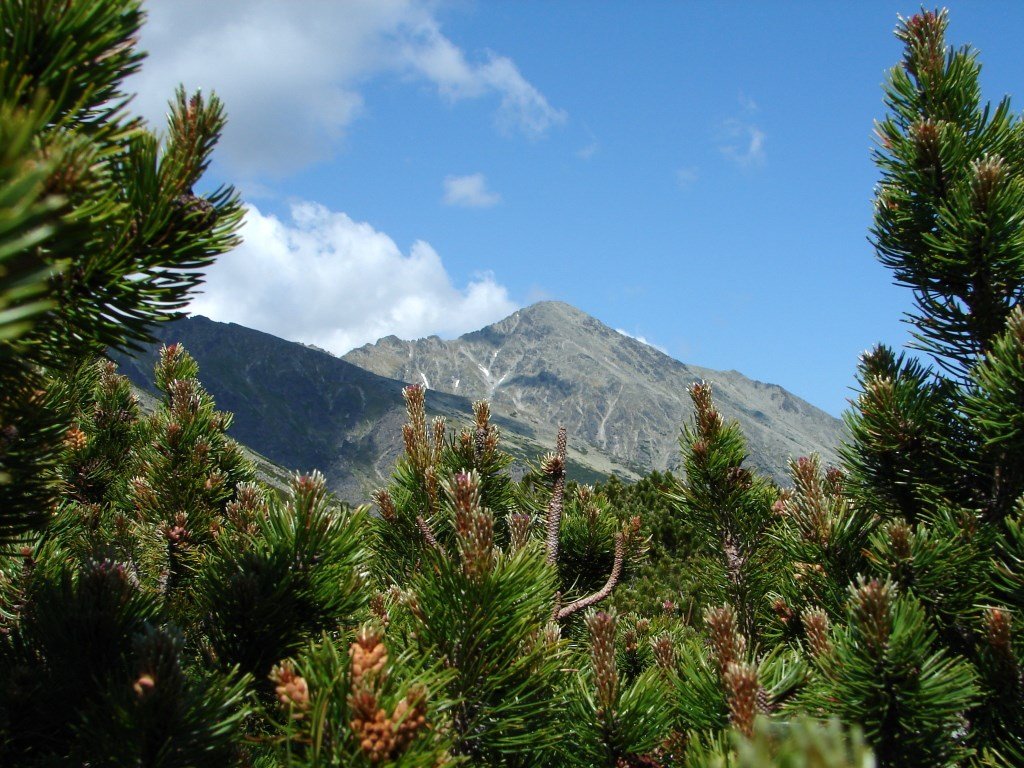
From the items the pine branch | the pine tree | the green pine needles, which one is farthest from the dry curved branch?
the pine tree

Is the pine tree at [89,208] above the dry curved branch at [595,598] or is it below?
above

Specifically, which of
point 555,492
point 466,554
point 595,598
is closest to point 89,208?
point 466,554

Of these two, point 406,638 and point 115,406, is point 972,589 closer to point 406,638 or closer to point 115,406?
point 406,638

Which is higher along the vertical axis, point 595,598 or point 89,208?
point 89,208

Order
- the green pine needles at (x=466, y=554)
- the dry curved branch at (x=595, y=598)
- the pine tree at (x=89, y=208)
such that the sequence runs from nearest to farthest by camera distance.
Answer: the pine tree at (x=89, y=208), the green pine needles at (x=466, y=554), the dry curved branch at (x=595, y=598)

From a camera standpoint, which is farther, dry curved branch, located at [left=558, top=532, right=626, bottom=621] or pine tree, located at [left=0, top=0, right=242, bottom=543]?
dry curved branch, located at [left=558, top=532, right=626, bottom=621]

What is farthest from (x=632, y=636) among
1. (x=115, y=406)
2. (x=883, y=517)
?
(x=115, y=406)

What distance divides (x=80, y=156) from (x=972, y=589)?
3.17 m

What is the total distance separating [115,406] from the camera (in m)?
4.84

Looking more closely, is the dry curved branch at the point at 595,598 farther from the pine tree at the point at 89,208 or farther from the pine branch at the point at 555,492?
the pine tree at the point at 89,208

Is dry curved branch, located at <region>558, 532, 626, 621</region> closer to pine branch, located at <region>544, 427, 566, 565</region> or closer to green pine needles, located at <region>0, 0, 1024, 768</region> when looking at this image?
green pine needles, located at <region>0, 0, 1024, 768</region>

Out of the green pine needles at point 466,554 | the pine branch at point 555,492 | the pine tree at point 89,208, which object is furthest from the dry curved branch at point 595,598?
the pine tree at point 89,208

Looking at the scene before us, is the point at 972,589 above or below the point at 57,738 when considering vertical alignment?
above

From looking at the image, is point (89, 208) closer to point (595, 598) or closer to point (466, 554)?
point (466, 554)
